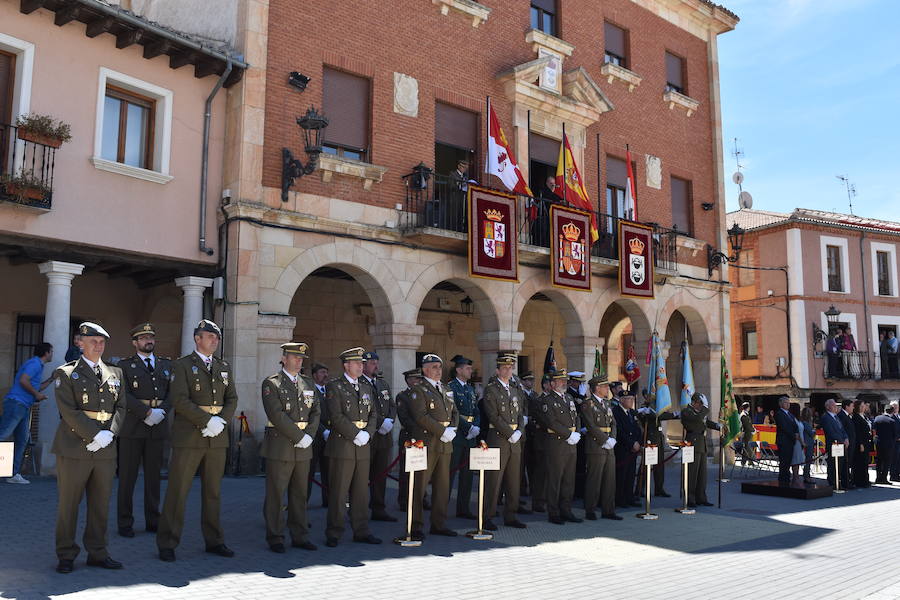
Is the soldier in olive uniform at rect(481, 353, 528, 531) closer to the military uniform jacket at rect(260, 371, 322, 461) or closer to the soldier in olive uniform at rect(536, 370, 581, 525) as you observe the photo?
the soldier in olive uniform at rect(536, 370, 581, 525)

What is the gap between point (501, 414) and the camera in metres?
8.70

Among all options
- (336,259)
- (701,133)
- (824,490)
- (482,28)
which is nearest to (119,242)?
(336,259)

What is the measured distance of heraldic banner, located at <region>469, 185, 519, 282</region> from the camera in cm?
1358

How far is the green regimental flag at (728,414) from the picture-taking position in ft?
51.4

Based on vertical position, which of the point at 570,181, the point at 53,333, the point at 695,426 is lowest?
the point at 695,426

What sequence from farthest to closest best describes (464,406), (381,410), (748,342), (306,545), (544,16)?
(748,342)
(544,16)
(464,406)
(381,410)
(306,545)

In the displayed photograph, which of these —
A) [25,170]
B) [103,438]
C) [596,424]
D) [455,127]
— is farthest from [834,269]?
[103,438]

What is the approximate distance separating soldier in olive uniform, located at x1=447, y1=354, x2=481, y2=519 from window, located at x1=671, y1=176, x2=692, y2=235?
36.7 ft

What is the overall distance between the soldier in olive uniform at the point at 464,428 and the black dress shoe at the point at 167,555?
12.4 ft

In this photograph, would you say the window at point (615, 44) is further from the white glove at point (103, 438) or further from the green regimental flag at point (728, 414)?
the white glove at point (103, 438)

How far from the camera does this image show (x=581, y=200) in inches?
611

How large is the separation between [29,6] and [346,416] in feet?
22.8

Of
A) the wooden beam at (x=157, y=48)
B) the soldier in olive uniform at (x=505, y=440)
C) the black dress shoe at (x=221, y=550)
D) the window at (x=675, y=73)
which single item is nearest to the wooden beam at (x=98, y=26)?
the wooden beam at (x=157, y=48)

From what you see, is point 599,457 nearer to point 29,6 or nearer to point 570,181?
point 570,181
